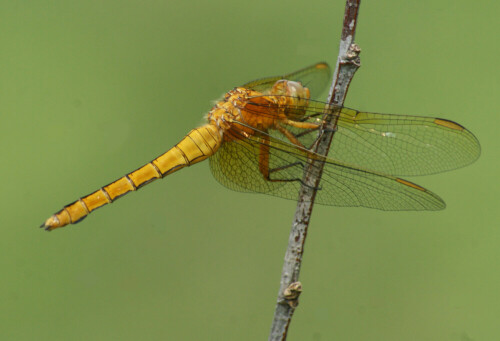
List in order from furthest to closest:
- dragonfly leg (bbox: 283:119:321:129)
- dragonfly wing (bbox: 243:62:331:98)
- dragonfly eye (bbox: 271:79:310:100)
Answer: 1. dragonfly wing (bbox: 243:62:331:98)
2. dragonfly eye (bbox: 271:79:310:100)
3. dragonfly leg (bbox: 283:119:321:129)

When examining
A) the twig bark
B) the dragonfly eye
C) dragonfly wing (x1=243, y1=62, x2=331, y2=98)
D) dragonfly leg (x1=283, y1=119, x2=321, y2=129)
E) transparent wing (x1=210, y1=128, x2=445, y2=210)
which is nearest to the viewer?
the twig bark

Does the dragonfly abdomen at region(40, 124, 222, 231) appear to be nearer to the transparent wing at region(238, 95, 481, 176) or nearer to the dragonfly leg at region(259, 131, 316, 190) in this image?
the dragonfly leg at region(259, 131, 316, 190)

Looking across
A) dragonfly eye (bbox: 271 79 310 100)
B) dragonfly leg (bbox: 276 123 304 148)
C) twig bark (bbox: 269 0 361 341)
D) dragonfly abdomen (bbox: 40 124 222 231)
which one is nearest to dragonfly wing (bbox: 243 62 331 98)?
dragonfly eye (bbox: 271 79 310 100)

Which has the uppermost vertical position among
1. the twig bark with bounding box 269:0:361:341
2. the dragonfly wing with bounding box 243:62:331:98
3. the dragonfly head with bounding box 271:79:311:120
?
the dragonfly wing with bounding box 243:62:331:98

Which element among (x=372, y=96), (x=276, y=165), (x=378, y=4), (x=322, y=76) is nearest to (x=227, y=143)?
(x=276, y=165)

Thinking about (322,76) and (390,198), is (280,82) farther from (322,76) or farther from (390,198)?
(390,198)

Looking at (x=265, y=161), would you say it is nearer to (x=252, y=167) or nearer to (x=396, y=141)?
(x=252, y=167)

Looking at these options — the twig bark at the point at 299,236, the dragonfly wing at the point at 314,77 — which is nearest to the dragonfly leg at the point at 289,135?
the twig bark at the point at 299,236
